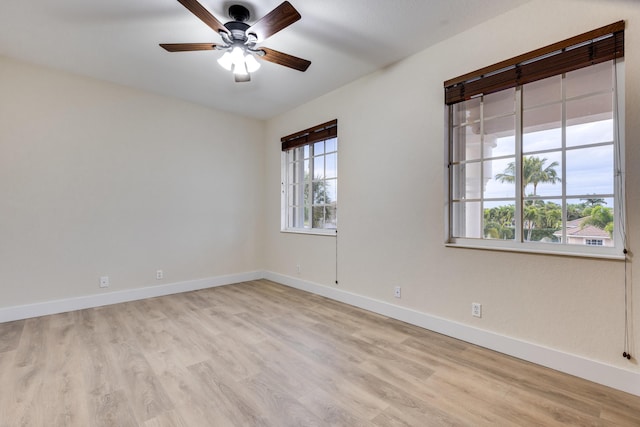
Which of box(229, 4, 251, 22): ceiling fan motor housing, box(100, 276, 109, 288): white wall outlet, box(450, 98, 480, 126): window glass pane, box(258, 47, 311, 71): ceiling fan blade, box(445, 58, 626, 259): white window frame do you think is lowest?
box(100, 276, 109, 288): white wall outlet

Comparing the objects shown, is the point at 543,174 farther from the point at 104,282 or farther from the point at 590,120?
the point at 104,282

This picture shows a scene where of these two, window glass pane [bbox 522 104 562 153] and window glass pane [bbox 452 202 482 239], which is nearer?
window glass pane [bbox 522 104 562 153]

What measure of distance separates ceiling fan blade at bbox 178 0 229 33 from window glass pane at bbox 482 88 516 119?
Result: 2253mm

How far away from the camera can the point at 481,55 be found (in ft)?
8.16

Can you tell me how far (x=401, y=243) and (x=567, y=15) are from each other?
2.19 m

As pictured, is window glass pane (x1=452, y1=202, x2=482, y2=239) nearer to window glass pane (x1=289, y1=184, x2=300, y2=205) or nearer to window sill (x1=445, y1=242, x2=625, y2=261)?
window sill (x1=445, y1=242, x2=625, y2=261)

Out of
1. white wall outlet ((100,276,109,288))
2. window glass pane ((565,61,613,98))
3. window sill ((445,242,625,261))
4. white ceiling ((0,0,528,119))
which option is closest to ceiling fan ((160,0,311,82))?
white ceiling ((0,0,528,119))

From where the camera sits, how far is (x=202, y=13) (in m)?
1.86

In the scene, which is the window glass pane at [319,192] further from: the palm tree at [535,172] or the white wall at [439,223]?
the palm tree at [535,172]

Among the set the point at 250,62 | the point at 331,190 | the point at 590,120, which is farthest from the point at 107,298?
the point at 590,120

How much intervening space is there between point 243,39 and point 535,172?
100 inches

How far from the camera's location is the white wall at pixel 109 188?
3.11m

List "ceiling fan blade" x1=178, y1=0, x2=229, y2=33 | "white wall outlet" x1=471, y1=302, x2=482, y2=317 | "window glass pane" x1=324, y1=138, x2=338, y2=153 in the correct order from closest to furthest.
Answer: "ceiling fan blade" x1=178, y1=0, x2=229, y2=33, "white wall outlet" x1=471, y1=302, x2=482, y2=317, "window glass pane" x1=324, y1=138, x2=338, y2=153

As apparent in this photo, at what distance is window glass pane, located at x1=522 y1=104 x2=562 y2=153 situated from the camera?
220 centimetres
